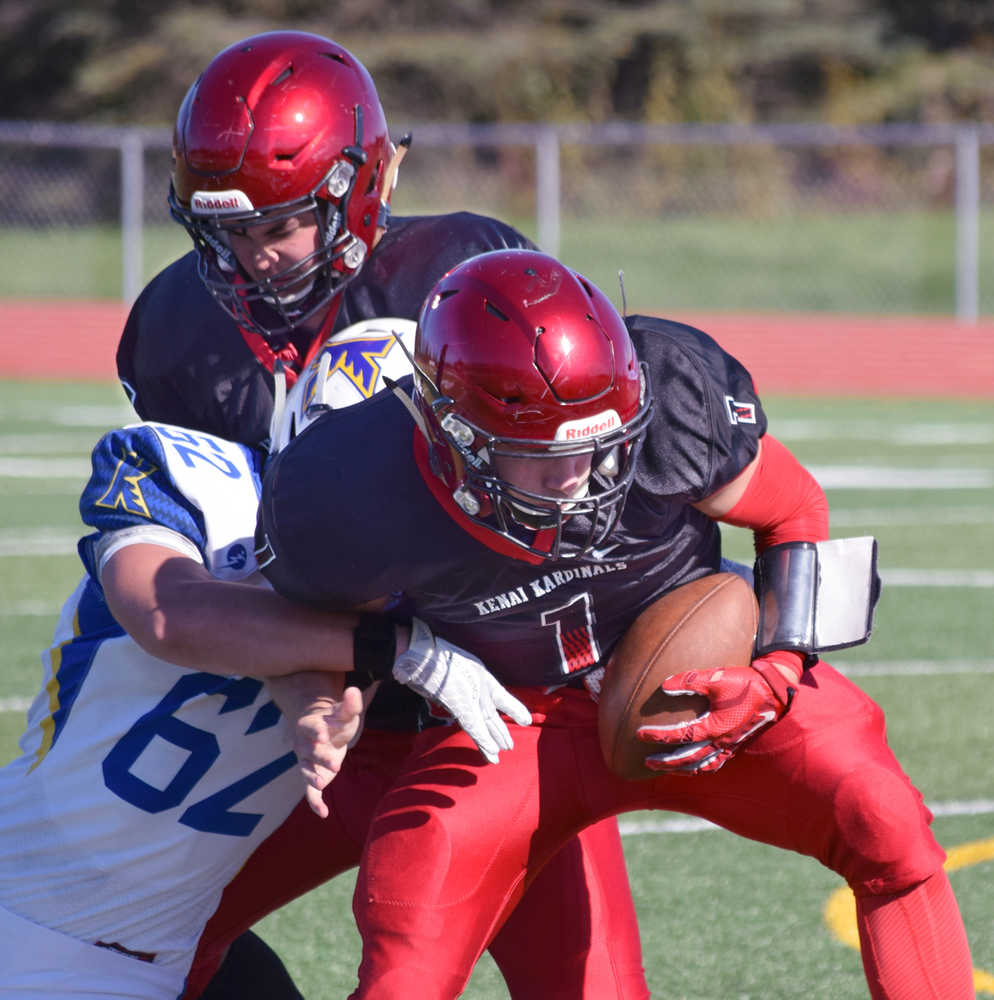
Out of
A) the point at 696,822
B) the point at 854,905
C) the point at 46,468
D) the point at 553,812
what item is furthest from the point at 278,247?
the point at 46,468

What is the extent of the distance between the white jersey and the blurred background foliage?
2333cm

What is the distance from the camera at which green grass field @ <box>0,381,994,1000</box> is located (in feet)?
10.8

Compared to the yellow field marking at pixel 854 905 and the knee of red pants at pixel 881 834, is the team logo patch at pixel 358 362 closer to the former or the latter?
the knee of red pants at pixel 881 834

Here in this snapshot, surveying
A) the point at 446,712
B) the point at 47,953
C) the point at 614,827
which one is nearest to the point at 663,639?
the point at 446,712

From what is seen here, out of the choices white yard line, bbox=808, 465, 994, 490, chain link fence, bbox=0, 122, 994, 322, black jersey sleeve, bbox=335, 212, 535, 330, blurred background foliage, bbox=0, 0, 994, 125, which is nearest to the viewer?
black jersey sleeve, bbox=335, 212, 535, 330

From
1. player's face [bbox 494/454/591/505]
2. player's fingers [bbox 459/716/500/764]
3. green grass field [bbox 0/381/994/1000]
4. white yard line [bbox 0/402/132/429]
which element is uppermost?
player's face [bbox 494/454/591/505]

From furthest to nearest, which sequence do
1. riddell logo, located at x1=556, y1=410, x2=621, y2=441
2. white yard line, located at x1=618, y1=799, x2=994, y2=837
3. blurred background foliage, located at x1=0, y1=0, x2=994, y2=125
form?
blurred background foliage, located at x1=0, y1=0, x2=994, y2=125 < white yard line, located at x1=618, y1=799, x2=994, y2=837 < riddell logo, located at x1=556, y1=410, x2=621, y2=441

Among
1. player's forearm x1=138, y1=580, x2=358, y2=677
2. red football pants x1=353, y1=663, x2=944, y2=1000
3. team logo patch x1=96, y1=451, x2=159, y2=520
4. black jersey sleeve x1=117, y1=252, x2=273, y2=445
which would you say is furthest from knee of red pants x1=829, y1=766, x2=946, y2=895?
black jersey sleeve x1=117, y1=252, x2=273, y2=445

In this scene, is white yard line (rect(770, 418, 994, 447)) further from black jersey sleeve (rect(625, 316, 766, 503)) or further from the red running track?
black jersey sleeve (rect(625, 316, 766, 503))

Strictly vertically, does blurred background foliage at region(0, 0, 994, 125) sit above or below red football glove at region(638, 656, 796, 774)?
above

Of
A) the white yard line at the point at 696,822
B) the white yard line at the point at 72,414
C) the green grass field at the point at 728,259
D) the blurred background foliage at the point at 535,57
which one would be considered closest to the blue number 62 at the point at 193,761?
the white yard line at the point at 696,822

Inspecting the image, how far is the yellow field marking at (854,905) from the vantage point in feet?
10.4

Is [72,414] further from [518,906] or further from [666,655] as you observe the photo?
[666,655]

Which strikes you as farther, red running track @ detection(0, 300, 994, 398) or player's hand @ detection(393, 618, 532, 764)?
red running track @ detection(0, 300, 994, 398)
